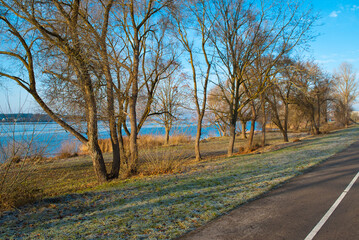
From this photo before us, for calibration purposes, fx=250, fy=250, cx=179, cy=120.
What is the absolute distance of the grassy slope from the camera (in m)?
4.20

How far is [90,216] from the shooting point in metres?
4.92

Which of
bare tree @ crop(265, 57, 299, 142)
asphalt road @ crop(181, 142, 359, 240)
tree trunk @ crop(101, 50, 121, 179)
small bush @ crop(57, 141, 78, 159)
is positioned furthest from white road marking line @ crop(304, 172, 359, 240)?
A: small bush @ crop(57, 141, 78, 159)

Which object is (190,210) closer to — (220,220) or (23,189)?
(220,220)

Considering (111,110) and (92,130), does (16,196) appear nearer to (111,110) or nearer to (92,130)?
(92,130)

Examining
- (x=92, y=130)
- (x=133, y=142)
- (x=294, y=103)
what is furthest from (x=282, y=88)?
(x=92, y=130)

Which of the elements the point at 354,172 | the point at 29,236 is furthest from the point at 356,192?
the point at 29,236

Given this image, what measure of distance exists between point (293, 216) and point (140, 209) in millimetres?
2991

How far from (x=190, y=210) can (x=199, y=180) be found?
2698 millimetres

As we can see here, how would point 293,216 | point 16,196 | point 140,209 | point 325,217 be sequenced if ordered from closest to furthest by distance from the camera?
point 325,217 → point 293,216 → point 140,209 → point 16,196

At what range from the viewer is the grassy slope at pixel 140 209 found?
13.8ft

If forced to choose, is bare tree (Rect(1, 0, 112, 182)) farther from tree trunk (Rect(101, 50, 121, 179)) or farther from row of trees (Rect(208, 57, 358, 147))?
row of trees (Rect(208, 57, 358, 147))

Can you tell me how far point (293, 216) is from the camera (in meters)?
4.61

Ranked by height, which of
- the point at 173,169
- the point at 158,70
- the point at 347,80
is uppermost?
the point at 347,80

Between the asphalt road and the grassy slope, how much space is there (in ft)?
1.17
